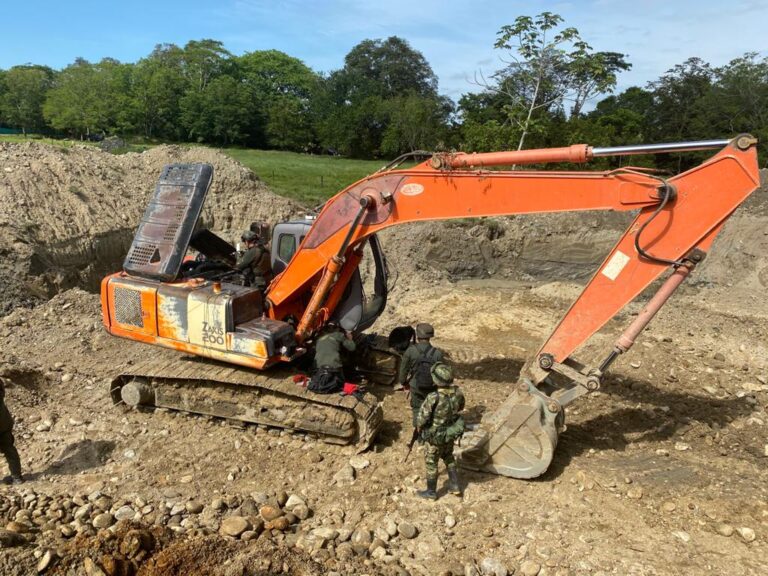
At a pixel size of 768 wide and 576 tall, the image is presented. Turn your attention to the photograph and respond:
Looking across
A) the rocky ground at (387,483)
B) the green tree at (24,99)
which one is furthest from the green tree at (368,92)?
the rocky ground at (387,483)

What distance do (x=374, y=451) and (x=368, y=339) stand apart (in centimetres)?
216

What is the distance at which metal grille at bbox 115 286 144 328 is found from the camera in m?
7.00

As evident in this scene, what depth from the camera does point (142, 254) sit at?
714 centimetres

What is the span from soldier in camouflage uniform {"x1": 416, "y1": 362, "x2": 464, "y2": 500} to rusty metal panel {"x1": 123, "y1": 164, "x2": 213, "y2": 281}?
3.52m

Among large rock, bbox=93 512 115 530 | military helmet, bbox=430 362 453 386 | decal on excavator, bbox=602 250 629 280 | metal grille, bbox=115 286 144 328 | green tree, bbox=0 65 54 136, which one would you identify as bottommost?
large rock, bbox=93 512 115 530

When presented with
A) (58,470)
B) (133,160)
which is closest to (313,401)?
(58,470)

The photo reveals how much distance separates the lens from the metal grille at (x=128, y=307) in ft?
23.0

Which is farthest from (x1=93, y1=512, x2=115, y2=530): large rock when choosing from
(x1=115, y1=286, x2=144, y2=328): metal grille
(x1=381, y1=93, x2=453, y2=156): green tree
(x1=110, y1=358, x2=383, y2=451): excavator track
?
(x1=381, y1=93, x2=453, y2=156): green tree

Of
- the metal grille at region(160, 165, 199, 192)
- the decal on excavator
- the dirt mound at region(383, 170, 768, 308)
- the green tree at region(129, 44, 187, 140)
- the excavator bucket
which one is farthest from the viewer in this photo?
the green tree at region(129, 44, 187, 140)

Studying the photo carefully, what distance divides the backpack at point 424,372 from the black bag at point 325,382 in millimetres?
864

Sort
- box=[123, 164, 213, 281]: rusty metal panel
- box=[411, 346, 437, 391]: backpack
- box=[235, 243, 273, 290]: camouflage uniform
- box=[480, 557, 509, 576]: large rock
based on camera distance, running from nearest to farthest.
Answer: box=[480, 557, 509, 576]: large rock, box=[411, 346, 437, 391]: backpack, box=[123, 164, 213, 281]: rusty metal panel, box=[235, 243, 273, 290]: camouflage uniform

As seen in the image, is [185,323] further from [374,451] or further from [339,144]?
[339,144]

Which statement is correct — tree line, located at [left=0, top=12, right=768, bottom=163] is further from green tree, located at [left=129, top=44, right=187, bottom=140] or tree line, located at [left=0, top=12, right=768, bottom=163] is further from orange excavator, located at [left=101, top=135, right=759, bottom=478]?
orange excavator, located at [left=101, top=135, right=759, bottom=478]

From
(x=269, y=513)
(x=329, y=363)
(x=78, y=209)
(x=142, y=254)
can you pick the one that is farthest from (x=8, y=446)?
(x=78, y=209)
